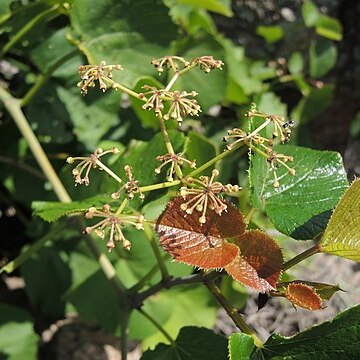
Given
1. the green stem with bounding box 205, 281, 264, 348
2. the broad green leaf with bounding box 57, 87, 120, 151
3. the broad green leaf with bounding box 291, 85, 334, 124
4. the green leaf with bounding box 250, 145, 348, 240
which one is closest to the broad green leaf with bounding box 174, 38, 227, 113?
the broad green leaf with bounding box 57, 87, 120, 151

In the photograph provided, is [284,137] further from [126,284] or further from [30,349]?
[30,349]

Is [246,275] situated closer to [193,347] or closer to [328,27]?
[193,347]

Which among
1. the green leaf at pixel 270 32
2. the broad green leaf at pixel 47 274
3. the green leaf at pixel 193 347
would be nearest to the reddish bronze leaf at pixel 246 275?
the green leaf at pixel 193 347

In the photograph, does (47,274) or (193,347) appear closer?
(193,347)

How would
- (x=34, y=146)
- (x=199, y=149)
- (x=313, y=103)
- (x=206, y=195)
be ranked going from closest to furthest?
(x=206, y=195), (x=199, y=149), (x=34, y=146), (x=313, y=103)

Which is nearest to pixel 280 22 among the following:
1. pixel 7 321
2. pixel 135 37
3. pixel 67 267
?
pixel 135 37

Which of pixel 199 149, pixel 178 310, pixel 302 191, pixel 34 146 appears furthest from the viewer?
pixel 178 310

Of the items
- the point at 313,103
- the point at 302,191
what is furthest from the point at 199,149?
the point at 313,103

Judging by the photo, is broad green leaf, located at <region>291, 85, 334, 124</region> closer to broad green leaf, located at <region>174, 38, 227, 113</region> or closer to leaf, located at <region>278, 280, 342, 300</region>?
broad green leaf, located at <region>174, 38, 227, 113</region>

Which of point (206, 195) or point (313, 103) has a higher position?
point (206, 195)
